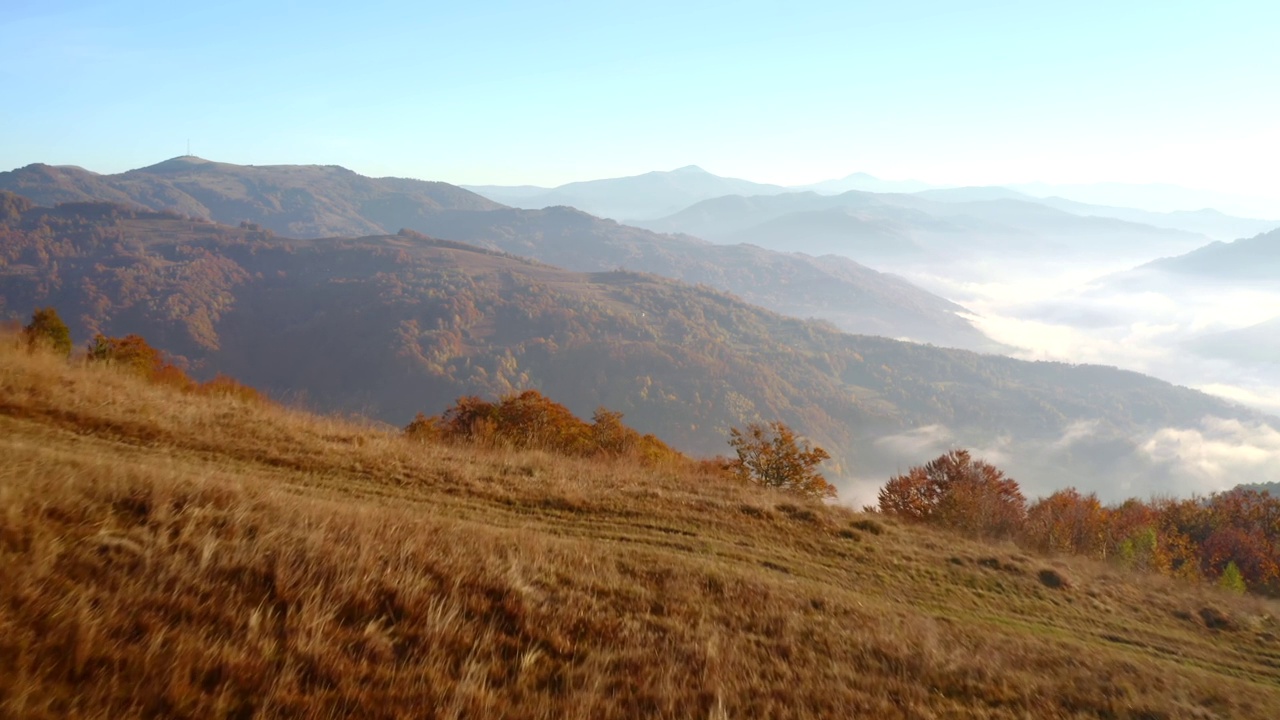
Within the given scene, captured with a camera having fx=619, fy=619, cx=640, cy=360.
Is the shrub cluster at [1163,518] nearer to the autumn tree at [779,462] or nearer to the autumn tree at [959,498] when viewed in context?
the autumn tree at [959,498]

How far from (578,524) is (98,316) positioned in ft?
662

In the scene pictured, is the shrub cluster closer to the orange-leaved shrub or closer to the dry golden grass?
the orange-leaved shrub

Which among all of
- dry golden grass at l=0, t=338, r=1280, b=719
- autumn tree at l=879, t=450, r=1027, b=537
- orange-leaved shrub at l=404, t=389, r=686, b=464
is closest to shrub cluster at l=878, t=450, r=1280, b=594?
autumn tree at l=879, t=450, r=1027, b=537

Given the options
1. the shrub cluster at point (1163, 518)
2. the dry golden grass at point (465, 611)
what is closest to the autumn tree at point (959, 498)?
the shrub cluster at point (1163, 518)

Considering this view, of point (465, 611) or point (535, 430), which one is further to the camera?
point (535, 430)

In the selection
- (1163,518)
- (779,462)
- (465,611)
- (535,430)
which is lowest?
(1163,518)

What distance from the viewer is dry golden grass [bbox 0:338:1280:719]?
2863 mm

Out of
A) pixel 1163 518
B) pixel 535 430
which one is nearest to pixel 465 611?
pixel 535 430

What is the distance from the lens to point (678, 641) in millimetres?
4242

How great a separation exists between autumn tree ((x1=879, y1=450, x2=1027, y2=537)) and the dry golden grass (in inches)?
210

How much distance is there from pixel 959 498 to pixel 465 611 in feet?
57.7

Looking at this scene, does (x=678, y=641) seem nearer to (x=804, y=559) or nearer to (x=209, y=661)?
(x=209, y=661)

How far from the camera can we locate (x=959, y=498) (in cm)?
1792

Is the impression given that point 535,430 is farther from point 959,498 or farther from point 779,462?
point 959,498
